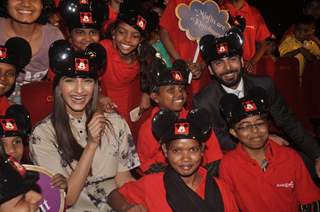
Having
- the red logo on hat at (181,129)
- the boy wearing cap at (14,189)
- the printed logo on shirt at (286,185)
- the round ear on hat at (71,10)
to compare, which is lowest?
the printed logo on shirt at (286,185)

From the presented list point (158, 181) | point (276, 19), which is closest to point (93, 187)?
point (158, 181)

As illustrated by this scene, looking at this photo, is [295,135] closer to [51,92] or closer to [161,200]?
[161,200]

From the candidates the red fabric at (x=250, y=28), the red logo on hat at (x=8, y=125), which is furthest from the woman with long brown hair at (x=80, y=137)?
the red fabric at (x=250, y=28)

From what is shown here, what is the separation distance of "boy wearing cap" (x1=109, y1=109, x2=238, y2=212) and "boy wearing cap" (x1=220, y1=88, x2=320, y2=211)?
0.86ft

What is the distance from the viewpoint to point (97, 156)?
3.05m

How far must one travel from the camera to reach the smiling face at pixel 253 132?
322 cm

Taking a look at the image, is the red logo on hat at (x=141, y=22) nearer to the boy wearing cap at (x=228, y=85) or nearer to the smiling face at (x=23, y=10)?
the boy wearing cap at (x=228, y=85)

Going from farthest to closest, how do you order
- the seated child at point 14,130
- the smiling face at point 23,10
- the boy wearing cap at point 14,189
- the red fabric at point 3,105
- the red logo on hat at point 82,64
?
the smiling face at point 23,10 < the red fabric at point 3,105 < the red logo on hat at point 82,64 < the seated child at point 14,130 < the boy wearing cap at point 14,189

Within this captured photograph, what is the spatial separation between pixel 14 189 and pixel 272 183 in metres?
1.82

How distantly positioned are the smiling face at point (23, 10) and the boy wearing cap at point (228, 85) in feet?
4.67

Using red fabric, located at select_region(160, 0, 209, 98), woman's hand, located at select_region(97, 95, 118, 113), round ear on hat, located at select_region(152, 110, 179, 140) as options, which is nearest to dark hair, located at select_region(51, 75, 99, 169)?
woman's hand, located at select_region(97, 95, 118, 113)

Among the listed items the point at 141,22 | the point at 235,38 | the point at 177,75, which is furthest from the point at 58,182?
the point at 235,38

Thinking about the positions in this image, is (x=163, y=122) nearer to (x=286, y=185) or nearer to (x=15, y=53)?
(x=286, y=185)

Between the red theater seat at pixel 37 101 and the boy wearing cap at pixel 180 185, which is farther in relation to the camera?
the red theater seat at pixel 37 101
